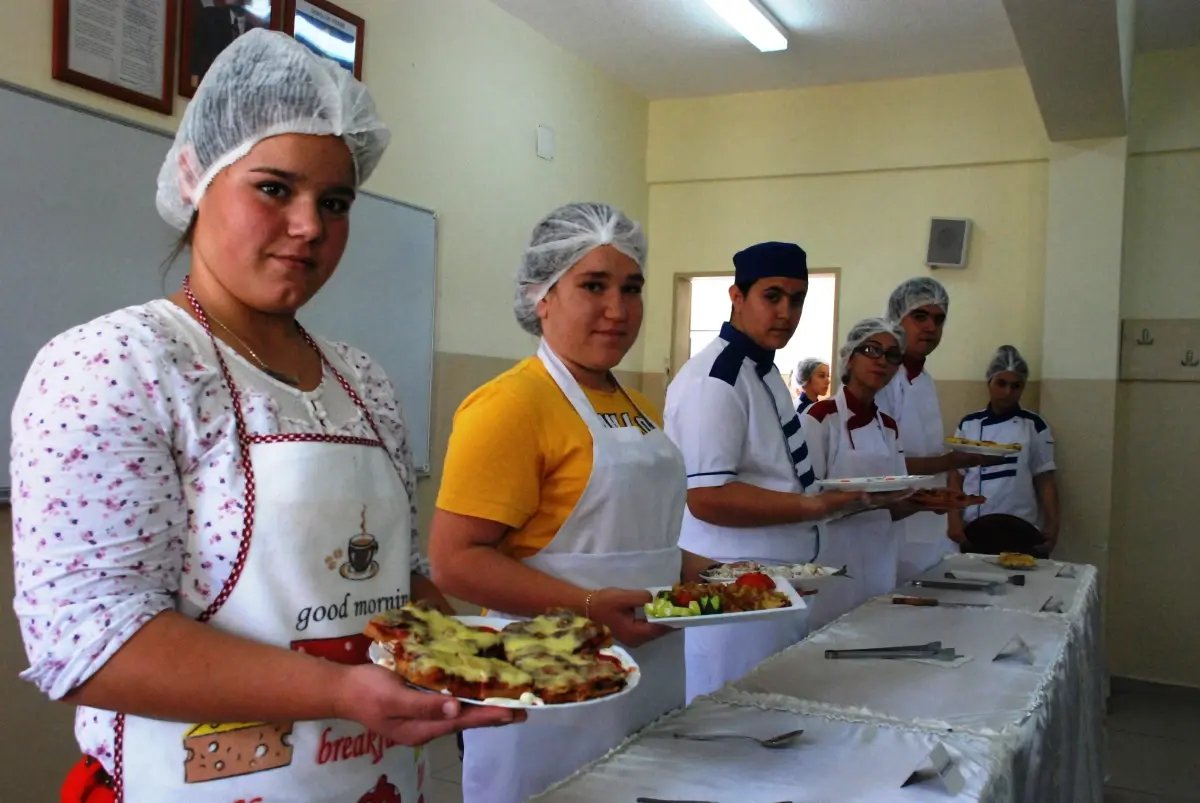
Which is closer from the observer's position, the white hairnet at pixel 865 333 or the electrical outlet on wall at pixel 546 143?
the white hairnet at pixel 865 333

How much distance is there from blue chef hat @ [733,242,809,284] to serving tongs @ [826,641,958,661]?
1.03 meters

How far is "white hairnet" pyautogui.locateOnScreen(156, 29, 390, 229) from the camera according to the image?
108 cm

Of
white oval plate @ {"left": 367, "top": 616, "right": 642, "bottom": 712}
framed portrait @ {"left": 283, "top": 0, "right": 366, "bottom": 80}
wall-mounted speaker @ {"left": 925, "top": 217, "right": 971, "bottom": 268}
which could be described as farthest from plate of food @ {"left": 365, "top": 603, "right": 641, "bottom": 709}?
wall-mounted speaker @ {"left": 925, "top": 217, "right": 971, "bottom": 268}

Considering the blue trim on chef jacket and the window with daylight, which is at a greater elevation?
the window with daylight

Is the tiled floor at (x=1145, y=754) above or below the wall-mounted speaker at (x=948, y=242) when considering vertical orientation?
below

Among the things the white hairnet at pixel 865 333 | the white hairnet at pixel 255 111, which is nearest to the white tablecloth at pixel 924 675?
the white hairnet at pixel 255 111

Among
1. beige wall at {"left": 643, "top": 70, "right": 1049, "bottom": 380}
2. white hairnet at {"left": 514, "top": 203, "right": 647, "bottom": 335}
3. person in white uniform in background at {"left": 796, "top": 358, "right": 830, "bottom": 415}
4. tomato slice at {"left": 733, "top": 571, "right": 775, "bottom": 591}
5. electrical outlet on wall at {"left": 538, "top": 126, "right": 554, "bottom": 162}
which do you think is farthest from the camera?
person in white uniform in background at {"left": 796, "top": 358, "right": 830, "bottom": 415}

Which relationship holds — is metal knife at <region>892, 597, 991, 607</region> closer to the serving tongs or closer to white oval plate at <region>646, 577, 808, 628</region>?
the serving tongs

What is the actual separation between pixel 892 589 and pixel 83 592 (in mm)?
2722

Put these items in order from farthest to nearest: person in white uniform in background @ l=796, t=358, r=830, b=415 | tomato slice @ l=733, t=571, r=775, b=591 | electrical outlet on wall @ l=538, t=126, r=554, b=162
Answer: person in white uniform in background @ l=796, t=358, r=830, b=415, electrical outlet on wall @ l=538, t=126, r=554, b=162, tomato slice @ l=733, t=571, r=775, b=591

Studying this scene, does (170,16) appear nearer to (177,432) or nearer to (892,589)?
(177,432)

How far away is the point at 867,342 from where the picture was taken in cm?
343

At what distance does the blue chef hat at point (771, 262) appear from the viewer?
8.43 feet

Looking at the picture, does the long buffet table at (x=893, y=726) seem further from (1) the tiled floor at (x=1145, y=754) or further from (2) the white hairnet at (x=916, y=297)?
(2) the white hairnet at (x=916, y=297)
